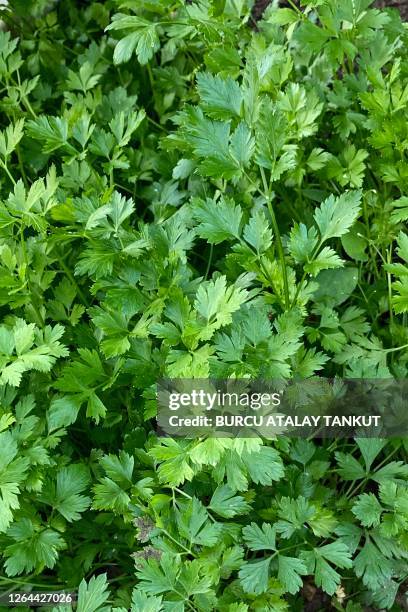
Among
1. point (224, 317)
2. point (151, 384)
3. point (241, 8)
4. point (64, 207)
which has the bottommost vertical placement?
point (151, 384)

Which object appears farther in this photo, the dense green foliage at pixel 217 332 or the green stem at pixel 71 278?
the green stem at pixel 71 278

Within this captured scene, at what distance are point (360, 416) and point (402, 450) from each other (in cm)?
14

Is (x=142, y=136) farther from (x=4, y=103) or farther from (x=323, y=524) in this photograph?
(x=323, y=524)

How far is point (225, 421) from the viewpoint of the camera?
1.35m

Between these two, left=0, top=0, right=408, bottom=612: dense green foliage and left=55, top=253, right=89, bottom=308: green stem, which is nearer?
left=0, top=0, right=408, bottom=612: dense green foliage

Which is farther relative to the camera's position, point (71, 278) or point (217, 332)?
point (71, 278)

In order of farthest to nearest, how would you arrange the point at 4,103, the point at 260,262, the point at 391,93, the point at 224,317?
the point at 4,103 → the point at 391,93 → the point at 260,262 → the point at 224,317

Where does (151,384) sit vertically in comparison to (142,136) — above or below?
below

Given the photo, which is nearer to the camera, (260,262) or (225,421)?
(225,421)

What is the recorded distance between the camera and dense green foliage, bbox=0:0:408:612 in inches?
54.0

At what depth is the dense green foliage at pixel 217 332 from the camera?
1372 millimetres

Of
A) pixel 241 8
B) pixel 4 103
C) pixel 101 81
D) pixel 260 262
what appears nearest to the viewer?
pixel 260 262

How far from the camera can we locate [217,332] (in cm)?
139


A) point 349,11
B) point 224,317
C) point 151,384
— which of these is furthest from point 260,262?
point 349,11
